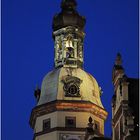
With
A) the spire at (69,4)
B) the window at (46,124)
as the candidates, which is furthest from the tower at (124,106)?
the spire at (69,4)

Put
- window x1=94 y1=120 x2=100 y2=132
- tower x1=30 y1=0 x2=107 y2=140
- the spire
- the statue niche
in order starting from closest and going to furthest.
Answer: tower x1=30 y1=0 x2=107 y2=140
window x1=94 y1=120 x2=100 y2=132
the statue niche
the spire

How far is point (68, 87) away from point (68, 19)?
12.3 m

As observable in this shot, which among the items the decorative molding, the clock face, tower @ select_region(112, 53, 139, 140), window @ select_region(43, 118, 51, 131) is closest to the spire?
the clock face

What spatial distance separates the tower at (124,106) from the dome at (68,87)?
92.6 ft

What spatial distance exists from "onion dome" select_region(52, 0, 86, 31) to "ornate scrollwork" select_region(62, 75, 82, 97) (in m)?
10.2

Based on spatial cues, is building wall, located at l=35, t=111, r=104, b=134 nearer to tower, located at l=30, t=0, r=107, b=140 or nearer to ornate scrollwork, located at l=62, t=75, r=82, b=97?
tower, located at l=30, t=0, r=107, b=140

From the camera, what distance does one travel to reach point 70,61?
102188 mm

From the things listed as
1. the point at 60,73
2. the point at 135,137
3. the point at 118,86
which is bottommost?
the point at 135,137

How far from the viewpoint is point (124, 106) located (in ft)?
209

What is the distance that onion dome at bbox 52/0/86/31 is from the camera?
106 m

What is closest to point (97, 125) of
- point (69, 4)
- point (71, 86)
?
point (71, 86)

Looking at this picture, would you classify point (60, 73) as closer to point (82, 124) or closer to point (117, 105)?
point (82, 124)

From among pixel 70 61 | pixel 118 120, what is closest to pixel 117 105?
pixel 118 120

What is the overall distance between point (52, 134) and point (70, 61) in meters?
11.8
